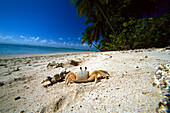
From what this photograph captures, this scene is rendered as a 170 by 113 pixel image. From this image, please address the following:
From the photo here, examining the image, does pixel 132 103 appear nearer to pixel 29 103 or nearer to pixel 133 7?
pixel 29 103

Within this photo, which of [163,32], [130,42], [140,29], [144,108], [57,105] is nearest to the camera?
[144,108]

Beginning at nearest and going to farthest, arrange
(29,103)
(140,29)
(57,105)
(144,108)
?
(144,108) < (57,105) < (29,103) < (140,29)

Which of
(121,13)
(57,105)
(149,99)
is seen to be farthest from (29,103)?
(121,13)

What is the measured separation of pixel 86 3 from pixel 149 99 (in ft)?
30.9

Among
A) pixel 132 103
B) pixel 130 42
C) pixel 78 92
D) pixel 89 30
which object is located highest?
pixel 89 30

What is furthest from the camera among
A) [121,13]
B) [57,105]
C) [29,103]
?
[121,13]

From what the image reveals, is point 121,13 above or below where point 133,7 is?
below

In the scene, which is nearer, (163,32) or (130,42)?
(163,32)

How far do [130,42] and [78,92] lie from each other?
5.07 metres

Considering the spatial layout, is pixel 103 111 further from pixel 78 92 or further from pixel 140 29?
pixel 140 29

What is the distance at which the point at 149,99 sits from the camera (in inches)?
27.4

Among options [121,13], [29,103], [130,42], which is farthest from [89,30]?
[29,103]

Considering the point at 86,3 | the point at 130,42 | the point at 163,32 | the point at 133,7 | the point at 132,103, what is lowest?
the point at 132,103

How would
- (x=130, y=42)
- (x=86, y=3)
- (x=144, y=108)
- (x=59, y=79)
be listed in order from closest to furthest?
1. (x=144, y=108)
2. (x=59, y=79)
3. (x=130, y=42)
4. (x=86, y=3)
